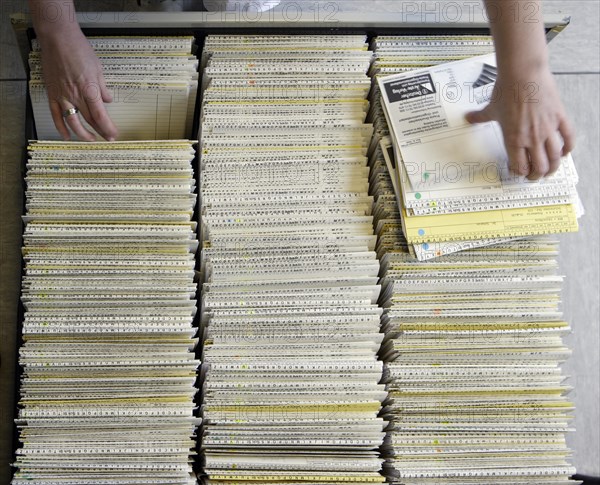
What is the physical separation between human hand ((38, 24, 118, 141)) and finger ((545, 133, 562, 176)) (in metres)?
0.94

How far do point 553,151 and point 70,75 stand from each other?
105 cm

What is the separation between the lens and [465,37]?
169 cm

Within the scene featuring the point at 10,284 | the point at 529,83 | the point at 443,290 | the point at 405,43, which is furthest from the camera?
the point at 10,284

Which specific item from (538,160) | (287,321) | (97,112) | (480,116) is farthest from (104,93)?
(538,160)

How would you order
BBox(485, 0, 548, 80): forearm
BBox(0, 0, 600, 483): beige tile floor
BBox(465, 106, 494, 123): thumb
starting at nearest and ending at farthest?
BBox(485, 0, 548, 80): forearm < BBox(465, 106, 494, 123): thumb < BBox(0, 0, 600, 483): beige tile floor

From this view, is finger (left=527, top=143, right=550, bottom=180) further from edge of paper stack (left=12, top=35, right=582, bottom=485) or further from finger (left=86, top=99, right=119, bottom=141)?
finger (left=86, top=99, right=119, bottom=141)

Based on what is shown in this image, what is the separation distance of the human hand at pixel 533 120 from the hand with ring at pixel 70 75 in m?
0.85

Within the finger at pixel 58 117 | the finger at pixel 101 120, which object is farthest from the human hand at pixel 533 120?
the finger at pixel 58 117

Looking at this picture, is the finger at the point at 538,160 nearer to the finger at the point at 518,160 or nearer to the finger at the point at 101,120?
the finger at the point at 518,160

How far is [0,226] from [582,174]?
1.69m

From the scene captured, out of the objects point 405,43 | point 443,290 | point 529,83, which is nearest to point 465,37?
point 405,43

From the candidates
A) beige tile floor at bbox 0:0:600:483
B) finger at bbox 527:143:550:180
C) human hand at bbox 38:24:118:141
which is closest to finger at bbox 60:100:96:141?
human hand at bbox 38:24:118:141

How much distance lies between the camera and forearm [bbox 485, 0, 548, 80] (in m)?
1.45

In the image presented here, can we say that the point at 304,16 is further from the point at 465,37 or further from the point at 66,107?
the point at 66,107
